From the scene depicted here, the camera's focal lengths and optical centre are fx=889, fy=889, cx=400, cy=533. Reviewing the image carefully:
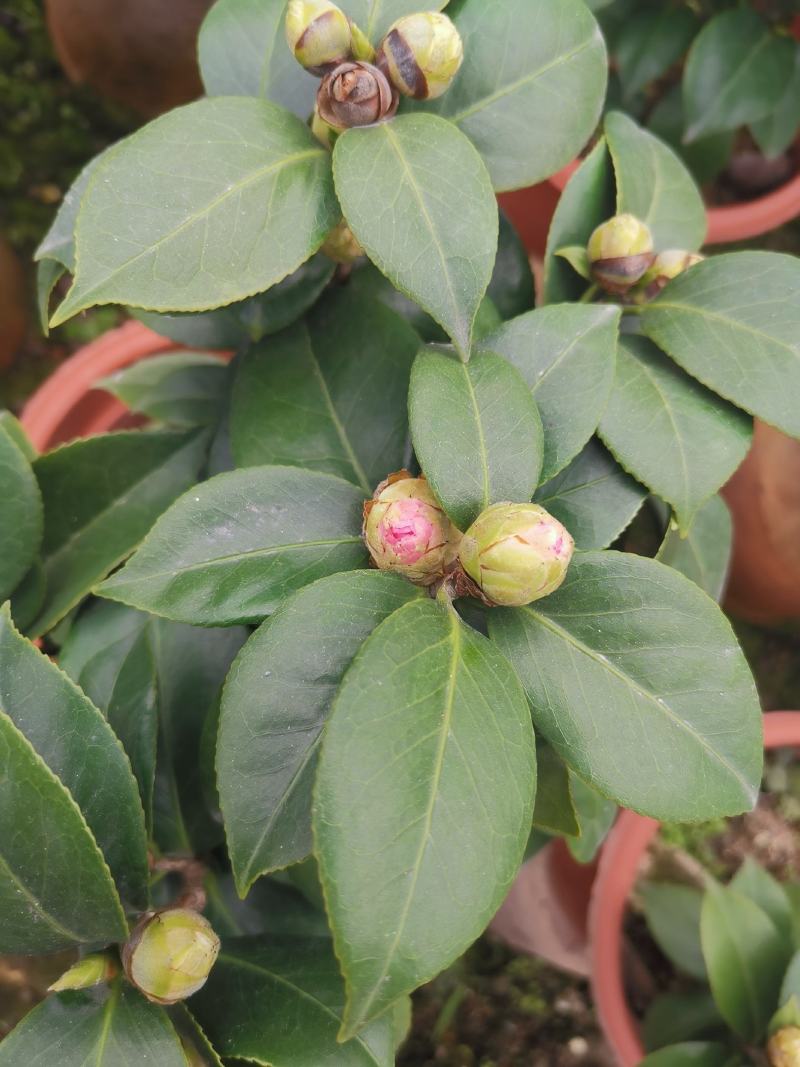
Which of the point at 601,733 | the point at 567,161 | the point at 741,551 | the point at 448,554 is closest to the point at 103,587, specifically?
the point at 448,554

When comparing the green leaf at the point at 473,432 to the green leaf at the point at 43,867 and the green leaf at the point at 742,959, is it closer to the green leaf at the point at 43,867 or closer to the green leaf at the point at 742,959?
the green leaf at the point at 43,867

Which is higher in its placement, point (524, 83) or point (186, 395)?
point (524, 83)

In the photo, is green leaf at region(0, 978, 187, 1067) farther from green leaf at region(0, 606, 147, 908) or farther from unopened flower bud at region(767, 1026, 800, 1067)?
unopened flower bud at region(767, 1026, 800, 1067)

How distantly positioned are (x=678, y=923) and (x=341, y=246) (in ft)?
3.15

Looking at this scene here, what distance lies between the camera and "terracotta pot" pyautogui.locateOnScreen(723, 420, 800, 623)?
128cm

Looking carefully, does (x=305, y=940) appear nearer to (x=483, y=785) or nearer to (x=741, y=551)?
(x=483, y=785)

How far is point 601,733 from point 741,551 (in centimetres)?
89

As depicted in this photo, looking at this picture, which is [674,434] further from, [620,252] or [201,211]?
[201,211]

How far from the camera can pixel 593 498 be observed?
2.20ft

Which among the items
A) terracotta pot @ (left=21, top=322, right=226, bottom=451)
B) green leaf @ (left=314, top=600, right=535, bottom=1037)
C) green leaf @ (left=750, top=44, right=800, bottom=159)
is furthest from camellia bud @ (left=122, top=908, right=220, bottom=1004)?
green leaf @ (left=750, top=44, right=800, bottom=159)

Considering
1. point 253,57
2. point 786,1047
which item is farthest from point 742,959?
point 253,57

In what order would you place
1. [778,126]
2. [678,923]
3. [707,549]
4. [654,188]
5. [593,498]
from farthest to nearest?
[778,126], [678,923], [707,549], [654,188], [593,498]

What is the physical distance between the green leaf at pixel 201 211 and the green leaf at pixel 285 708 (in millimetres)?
207

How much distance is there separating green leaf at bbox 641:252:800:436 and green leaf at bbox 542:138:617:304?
73mm
